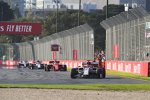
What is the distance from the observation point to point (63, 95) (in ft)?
65.1

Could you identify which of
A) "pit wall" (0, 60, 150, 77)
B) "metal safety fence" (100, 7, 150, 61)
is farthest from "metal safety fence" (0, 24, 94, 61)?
"pit wall" (0, 60, 150, 77)

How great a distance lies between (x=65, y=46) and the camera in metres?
67.4

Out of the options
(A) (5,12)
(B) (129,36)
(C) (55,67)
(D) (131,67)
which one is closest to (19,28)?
(C) (55,67)

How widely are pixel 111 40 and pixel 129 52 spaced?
7.25m

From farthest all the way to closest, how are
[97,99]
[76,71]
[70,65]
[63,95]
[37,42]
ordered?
1. [37,42]
2. [70,65]
3. [76,71]
4. [63,95]
5. [97,99]

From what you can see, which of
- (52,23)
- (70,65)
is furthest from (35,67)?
(52,23)

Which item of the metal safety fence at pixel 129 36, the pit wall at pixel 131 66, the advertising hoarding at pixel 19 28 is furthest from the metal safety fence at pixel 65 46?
the pit wall at pixel 131 66

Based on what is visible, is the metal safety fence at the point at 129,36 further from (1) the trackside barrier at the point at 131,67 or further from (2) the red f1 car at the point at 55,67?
(2) the red f1 car at the point at 55,67

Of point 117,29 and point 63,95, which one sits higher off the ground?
point 117,29

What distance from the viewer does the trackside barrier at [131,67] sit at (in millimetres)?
36378

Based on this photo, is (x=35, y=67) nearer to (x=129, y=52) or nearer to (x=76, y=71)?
(x=129, y=52)

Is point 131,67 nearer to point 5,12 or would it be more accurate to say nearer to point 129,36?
point 129,36

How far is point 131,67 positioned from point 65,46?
27501mm

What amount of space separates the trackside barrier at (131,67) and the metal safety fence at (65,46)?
714 cm
